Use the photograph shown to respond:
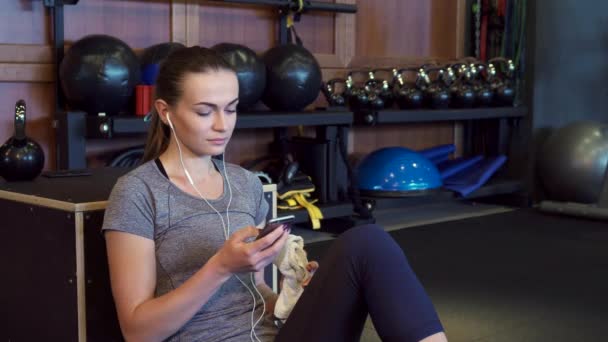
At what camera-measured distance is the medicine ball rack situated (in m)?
3.81

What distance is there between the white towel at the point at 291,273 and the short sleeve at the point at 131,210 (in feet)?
0.91

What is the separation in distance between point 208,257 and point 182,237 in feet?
0.20

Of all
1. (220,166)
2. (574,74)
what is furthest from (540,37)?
(220,166)

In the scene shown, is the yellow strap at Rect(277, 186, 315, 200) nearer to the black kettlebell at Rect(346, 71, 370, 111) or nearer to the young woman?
the black kettlebell at Rect(346, 71, 370, 111)

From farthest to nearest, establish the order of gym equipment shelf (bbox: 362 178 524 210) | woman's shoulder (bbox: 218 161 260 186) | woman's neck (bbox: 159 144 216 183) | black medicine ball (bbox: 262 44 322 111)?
gym equipment shelf (bbox: 362 178 524 210) < black medicine ball (bbox: 262 44 322 111) < woman's shoulder (bbox: 218 161 260 186) < woman's neck (bbox: 159 144 216 183)

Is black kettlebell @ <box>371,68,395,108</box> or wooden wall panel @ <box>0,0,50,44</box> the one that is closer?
wooden wall panel @ <box>0,0,50,44</box>

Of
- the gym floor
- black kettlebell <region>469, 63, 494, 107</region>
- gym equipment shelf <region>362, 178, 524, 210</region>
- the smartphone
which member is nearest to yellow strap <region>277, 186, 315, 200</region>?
the gym floor

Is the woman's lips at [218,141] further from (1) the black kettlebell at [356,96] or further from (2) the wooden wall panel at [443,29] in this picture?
(2) the wooden wall panel at [443,29]

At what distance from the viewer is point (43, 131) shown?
407cm

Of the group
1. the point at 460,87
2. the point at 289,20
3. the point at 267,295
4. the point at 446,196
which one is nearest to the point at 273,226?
the point at 267,295

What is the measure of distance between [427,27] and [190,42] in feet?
6.65

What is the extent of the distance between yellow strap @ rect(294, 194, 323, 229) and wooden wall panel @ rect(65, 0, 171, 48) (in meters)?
1.09

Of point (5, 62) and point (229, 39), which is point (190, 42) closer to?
point (229, 39)

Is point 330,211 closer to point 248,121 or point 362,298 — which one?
point 248,121
